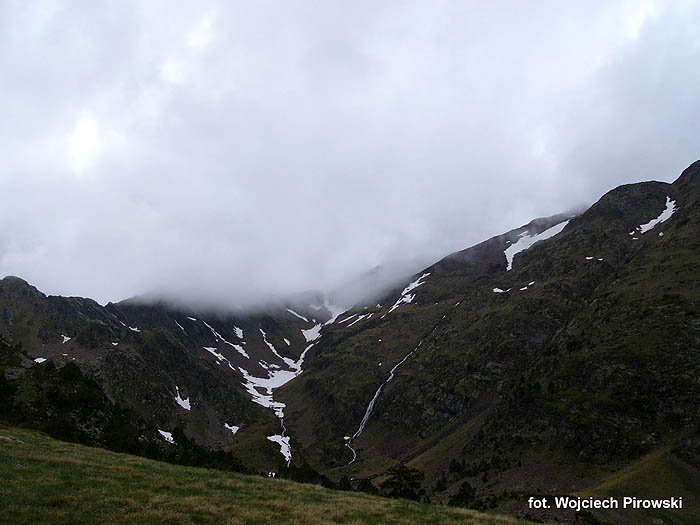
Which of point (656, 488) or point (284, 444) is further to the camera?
point (284, 444)

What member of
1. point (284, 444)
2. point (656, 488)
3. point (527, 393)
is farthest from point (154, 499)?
point (284, 444)

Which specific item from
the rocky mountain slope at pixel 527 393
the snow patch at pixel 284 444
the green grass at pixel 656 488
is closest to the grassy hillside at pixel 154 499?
the green grass at pixel 656 488

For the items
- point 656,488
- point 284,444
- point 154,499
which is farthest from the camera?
point 284,444

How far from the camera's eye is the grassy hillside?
18500mm

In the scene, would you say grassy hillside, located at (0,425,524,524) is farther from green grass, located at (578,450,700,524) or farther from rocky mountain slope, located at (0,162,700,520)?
rocky mountain slope, located at (0,162,700,520)

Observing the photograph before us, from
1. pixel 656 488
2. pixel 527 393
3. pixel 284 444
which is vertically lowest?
pixel 656 488

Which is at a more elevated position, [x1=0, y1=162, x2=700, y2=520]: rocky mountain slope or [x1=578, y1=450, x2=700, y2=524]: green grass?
[x1=0, y1=162, x2=700, y2=520]: rocky mountain slope

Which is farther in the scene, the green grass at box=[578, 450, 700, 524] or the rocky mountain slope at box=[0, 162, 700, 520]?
the rocky mountain slope at box=[0, 162, 700, 520]

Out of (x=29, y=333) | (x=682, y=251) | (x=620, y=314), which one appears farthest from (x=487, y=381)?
(x=29, y=333)

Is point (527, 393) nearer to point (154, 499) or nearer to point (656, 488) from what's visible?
point (656, 488)

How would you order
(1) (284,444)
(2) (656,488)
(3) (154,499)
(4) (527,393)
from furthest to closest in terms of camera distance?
(1) (284,444)
(4) (527,393)
(2) (656,488)
(3) (154,499)

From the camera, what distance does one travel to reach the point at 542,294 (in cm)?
19012

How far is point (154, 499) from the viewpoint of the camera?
21.5m

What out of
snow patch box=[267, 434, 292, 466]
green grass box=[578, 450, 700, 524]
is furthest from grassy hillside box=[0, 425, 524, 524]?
snow patch box=[267, 434, 292, 466]
